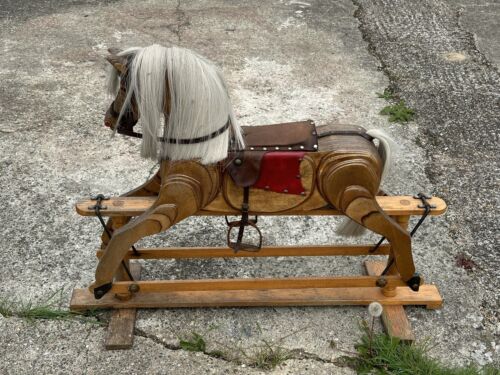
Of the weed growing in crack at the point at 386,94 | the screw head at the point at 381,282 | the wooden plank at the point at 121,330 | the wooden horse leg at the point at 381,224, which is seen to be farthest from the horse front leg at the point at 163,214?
the weed growing in crack at the point at 386,94

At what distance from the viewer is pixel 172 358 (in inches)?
94.3

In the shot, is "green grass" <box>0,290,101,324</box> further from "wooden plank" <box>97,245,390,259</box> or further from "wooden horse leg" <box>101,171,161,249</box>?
"wooden horse leg" <box>101,171,161,249</box>

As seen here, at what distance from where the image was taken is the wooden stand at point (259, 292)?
2.51 meters

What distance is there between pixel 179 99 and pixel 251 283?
1038 mm

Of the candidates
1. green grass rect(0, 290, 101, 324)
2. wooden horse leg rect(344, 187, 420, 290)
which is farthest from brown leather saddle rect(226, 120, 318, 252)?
green grass rect(0, 290, 101, 324)

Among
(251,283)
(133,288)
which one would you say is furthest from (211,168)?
(133,288)

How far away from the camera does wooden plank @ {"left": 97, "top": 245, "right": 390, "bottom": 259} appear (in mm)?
2645

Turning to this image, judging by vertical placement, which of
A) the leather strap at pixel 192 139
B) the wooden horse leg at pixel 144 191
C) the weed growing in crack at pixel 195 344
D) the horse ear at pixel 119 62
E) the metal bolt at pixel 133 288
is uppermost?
the horse ear at pixel 119 62

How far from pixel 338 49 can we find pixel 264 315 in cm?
326

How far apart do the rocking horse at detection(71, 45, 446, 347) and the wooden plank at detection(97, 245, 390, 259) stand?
0.03ft

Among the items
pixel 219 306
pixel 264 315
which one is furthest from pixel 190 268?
pixel 264 315

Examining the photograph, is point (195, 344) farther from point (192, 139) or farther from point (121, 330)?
point (192, 139)

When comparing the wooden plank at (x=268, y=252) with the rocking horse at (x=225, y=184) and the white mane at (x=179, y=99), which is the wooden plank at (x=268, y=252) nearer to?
the rocking horse at (x=225, y=184)

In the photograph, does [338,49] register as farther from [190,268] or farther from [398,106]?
[190,268]
